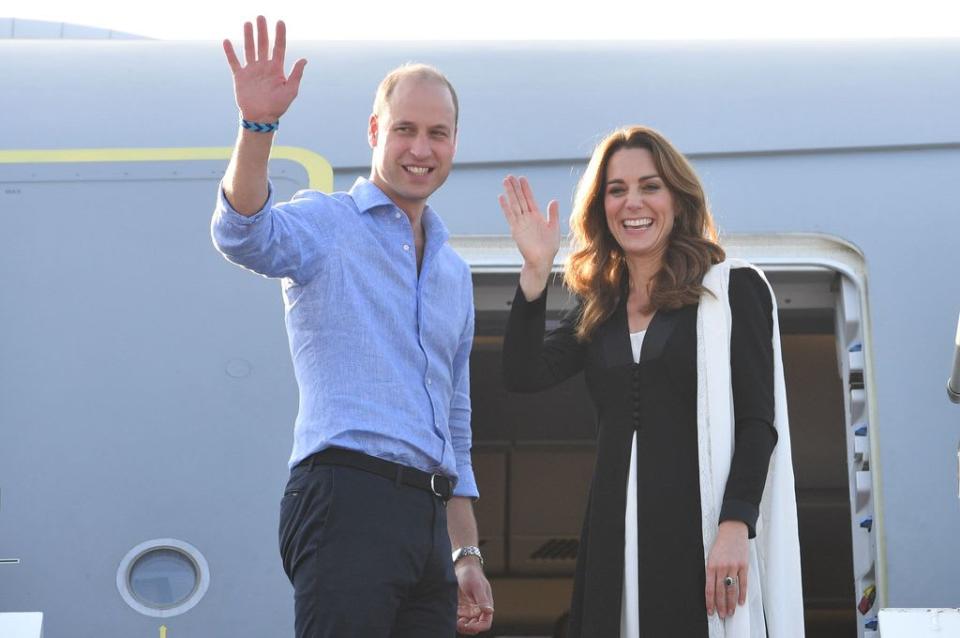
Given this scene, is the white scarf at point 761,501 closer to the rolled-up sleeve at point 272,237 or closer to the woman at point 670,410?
the woman at point 670,410

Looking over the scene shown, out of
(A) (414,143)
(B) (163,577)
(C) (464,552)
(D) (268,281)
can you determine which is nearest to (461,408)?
(C) (464,552)

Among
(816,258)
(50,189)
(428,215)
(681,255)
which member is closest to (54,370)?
(50,189)

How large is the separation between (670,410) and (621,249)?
1.53 ft

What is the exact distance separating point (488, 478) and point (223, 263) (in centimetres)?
380

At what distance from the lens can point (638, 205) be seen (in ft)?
9.71

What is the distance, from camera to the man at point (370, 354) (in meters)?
2.27

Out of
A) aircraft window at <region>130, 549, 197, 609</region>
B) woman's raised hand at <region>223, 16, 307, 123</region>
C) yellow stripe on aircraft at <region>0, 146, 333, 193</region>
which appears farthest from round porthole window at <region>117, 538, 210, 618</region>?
woman's raised hand at <region>223, 16, 307, 123</region>

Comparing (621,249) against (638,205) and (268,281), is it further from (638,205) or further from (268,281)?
(268,281)

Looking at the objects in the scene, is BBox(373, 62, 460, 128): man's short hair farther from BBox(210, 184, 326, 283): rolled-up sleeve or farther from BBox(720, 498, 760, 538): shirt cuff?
BBox(720, 498, 760, 538): shirt cuff

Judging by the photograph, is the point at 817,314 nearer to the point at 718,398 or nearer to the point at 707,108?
the point at 707,108

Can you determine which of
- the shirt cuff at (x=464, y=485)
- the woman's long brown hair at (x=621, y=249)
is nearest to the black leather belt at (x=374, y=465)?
the shirt cuff at (x=464, y=485)

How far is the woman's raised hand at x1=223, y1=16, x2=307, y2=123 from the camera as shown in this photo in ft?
7.38

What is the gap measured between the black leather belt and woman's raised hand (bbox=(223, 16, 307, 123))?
1.90 ft

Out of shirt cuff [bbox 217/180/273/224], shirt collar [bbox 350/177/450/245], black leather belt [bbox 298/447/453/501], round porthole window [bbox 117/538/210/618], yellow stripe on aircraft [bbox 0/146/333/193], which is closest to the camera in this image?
shirt cuff [bbox 217/180/273/224]
